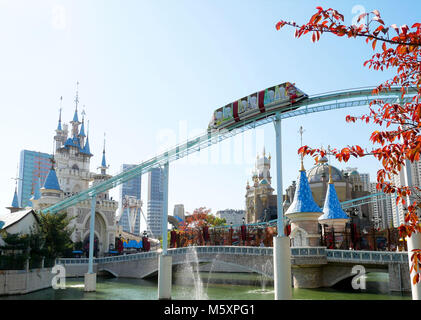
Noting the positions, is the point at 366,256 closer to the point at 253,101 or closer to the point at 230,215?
the point at 253,101

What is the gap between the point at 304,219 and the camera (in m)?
28.2

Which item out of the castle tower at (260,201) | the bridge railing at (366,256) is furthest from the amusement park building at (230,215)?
the bridge railing at (366,256)

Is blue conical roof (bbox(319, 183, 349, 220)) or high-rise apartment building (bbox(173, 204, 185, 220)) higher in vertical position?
high-rise apartment building (bbox(173, 204, 185, 220))

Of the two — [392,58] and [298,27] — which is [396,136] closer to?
[392,58]

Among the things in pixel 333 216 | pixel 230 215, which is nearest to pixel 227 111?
pixel 333 216

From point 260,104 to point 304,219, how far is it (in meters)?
13.7

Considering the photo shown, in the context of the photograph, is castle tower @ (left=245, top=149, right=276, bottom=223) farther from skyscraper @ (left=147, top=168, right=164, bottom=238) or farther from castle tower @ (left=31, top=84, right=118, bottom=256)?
skyscraper @ (left=147, top=168, right=164, bottom=238)

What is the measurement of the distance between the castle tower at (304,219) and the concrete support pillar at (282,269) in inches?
638

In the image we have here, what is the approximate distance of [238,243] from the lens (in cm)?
3528

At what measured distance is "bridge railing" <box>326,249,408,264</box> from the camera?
77.7 feet

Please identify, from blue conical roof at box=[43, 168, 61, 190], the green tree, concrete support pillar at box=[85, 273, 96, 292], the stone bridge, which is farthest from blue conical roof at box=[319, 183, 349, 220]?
blue conical roof at box=[43, 168, 61, 190]

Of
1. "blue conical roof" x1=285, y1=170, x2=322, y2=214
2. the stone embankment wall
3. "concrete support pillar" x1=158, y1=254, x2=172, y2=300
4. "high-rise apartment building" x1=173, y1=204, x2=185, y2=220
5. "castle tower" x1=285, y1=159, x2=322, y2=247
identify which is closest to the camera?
"concrete support pillar" x1=158, y1=254, x2=172, y2=300

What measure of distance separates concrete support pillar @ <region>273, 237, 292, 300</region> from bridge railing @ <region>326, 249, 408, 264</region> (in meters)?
14.3

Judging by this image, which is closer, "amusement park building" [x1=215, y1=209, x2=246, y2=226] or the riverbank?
the riverbank
